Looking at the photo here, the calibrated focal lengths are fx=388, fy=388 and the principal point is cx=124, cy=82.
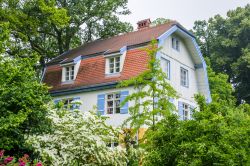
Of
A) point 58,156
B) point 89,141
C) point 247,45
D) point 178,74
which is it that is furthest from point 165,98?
point 247,45

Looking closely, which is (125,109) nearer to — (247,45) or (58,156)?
(58,156)

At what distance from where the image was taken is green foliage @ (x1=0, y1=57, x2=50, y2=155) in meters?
11.6

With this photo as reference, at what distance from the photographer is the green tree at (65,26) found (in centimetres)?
2688

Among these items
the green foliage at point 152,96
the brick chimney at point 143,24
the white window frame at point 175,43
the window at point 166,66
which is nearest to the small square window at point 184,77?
the white window frame at point 175,43

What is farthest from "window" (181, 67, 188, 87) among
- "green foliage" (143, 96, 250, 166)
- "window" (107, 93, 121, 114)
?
"green foliage" (143, 96, 250, 166)

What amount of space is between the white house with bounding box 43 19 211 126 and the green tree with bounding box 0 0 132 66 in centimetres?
321

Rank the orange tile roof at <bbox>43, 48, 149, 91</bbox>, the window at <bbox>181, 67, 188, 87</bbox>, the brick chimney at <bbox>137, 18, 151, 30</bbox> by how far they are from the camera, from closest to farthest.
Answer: the orange tile roof at <bbox>43, 48, 149, 91</bbox> → the window at <bbox>181, 67, 188, 87</bbox> → the brick chimney at <bbox>137, 18, 151, 30</bbox>

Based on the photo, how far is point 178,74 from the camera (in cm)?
2527

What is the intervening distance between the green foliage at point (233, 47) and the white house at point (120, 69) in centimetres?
1097

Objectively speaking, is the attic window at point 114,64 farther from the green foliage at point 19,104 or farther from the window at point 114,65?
the green foliage at point 19,104

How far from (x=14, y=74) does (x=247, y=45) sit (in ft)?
95.6

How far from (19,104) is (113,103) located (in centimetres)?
1125

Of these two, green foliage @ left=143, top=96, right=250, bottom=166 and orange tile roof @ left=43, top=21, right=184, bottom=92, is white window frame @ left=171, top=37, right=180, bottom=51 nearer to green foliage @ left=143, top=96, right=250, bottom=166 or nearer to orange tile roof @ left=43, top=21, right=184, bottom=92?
orange tile roof @ left=43, top=21, right=184, bottom=92

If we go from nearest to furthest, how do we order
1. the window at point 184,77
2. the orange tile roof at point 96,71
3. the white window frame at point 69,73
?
the orange tile roof at point 96,71 → the window at point 184,77 → the white window frame at point 69,73
